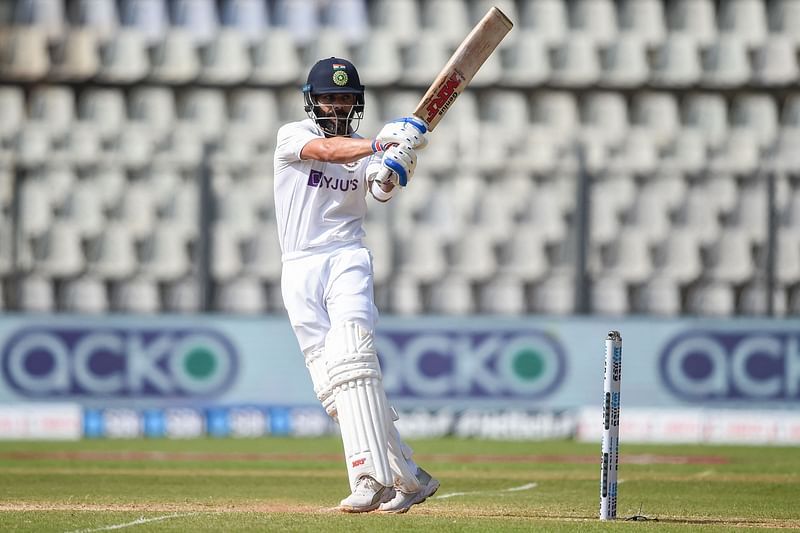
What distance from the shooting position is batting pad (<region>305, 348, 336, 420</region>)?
6645mm

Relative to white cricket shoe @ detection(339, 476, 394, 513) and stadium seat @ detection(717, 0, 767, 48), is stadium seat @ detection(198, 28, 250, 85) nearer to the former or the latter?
stadium seat @ detection(717, 0, 767, 48)

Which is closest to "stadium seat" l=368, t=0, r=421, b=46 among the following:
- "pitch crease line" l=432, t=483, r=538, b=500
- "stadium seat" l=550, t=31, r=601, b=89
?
"stadium seat" l=550, t=31, r=601, b=89

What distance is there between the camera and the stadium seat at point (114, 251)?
1565 centimetres

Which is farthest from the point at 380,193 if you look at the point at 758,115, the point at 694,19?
the point at 694,19

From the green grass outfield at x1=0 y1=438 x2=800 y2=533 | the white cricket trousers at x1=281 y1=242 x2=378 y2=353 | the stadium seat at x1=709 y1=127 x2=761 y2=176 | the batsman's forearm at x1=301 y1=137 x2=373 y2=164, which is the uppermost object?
the stadium seat at x1=709 y1=127 x2=761 y2=176

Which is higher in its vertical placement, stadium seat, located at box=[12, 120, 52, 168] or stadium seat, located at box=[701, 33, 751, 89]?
stadium seat, located at box=[701, 33, 751, 89]

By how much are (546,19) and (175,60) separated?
15.5 ft

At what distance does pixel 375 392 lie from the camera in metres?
6.55

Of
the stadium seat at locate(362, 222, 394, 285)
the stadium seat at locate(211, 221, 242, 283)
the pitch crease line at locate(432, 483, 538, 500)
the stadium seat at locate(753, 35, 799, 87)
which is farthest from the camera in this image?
the stadium seat at locate(753, 35, 799, 87)

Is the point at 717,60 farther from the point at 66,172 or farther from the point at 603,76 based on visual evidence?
the point at 66,172

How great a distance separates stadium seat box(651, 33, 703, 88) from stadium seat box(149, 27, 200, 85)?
18.9 ft

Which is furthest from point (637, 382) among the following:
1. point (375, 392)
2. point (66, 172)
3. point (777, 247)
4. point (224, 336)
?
point (375, 392)

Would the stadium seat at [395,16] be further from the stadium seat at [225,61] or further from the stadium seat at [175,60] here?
the stadium seat at [175,60]

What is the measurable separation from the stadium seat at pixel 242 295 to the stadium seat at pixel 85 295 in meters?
1.30
